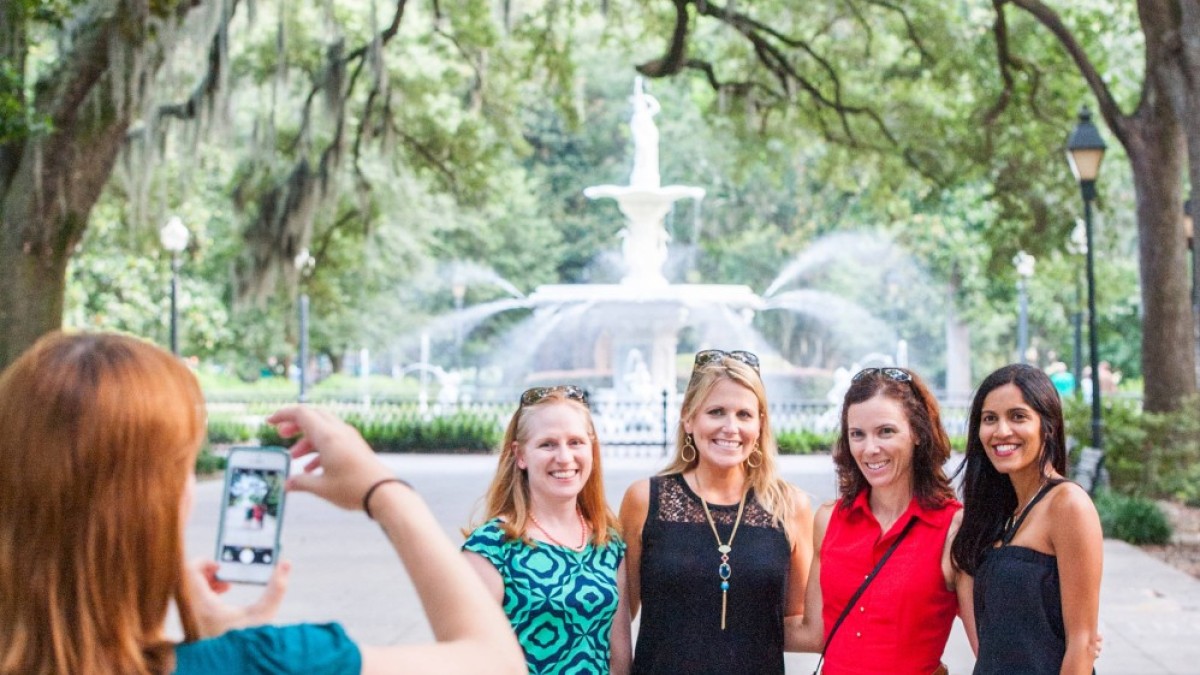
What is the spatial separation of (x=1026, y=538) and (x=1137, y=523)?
10814 millimetres

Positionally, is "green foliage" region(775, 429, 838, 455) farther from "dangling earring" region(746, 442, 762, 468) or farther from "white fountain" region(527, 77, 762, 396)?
"dangling earring" region(746, 442, 762, 468)

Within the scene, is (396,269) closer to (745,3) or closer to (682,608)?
(745,3)

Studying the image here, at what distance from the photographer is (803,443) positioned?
1006 inches

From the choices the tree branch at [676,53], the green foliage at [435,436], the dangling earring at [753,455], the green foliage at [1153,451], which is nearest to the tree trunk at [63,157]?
the tree branch at [676,53]

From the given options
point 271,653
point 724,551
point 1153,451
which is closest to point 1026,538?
point 724,551

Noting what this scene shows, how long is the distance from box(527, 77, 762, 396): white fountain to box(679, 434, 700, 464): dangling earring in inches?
918

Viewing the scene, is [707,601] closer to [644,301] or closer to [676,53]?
[676,53]

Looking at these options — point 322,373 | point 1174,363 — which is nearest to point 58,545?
point 1174,363

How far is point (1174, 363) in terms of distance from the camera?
16484 mm

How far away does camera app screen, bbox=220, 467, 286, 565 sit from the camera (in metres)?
2.15

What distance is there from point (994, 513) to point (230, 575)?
225 centimetres

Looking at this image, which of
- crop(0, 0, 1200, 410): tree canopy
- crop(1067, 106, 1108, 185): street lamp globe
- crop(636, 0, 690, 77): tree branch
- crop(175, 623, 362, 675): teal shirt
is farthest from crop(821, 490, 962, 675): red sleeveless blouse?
crop(636, 0, 690, 77): tree branch

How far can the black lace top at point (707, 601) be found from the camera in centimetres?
391

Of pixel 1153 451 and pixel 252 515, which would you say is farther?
pixel 1153 451
